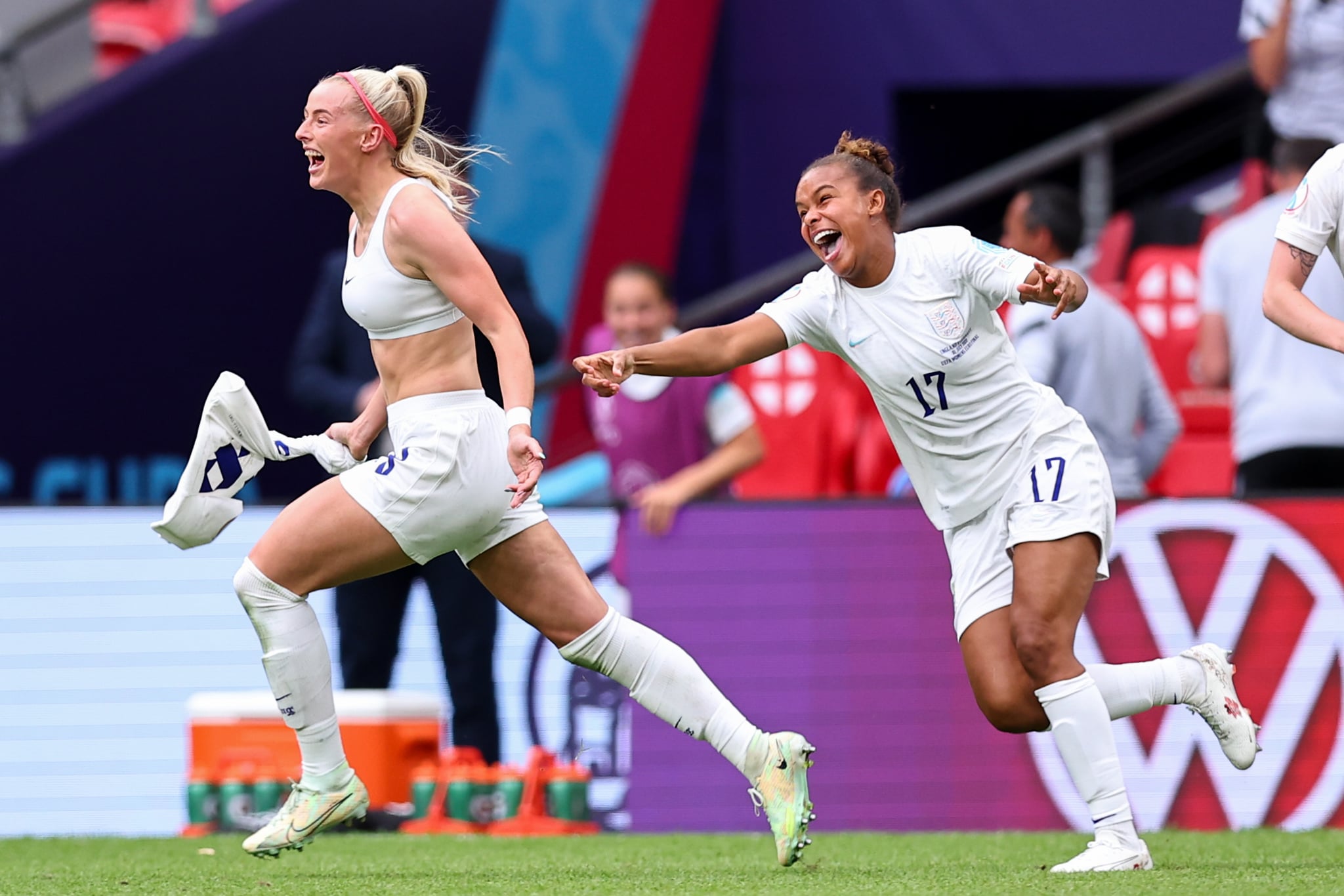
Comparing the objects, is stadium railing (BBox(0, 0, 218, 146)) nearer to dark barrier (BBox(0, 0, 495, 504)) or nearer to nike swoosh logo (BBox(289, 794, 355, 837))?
dark barrier (BBox(0, 0, 495, 504))

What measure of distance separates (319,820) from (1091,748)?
1970 mm

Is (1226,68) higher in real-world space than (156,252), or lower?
higher

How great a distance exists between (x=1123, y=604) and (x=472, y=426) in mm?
3025

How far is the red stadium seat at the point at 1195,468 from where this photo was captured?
354 inches

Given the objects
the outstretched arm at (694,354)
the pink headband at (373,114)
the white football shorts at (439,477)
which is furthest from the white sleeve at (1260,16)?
the white football shorts at (439,477)

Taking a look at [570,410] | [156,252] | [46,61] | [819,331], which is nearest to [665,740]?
[819,331]

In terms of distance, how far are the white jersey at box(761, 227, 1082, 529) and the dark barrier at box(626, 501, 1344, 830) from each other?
77.5 inches

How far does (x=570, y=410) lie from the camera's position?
443 inches

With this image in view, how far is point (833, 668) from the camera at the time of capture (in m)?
7.16

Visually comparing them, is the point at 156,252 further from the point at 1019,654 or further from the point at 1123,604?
the point at 1019,654

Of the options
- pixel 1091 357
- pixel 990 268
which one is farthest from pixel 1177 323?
pixel 990 268

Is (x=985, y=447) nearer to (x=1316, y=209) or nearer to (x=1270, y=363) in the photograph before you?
(x=1316, y=209)

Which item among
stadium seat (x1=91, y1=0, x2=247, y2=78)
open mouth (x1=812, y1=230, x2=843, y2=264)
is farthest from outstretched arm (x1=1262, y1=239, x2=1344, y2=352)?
stadium seat (x1=91, y1=0, x2=247, y2=78)

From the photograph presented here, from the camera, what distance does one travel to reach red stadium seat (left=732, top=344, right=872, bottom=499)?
9375 mm
